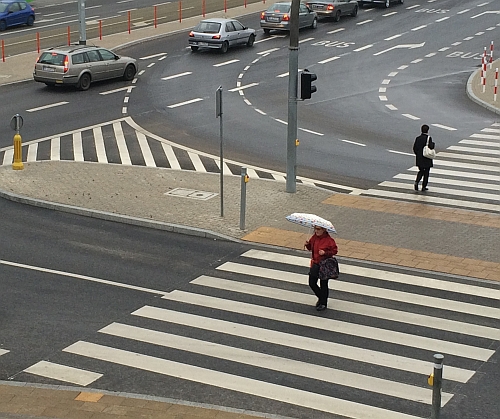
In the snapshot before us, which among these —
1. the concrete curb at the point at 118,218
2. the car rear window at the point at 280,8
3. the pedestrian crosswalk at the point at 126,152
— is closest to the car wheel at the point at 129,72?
the pedestrian crosswalk at the point at 126,152

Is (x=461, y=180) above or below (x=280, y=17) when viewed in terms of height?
above

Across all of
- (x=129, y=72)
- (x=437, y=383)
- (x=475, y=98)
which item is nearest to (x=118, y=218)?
(x=437, y=383)

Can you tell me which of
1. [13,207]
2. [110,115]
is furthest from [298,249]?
[110,115]

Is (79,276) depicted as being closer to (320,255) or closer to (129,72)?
(320,255)

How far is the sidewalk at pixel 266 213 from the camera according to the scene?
1830 centimetres

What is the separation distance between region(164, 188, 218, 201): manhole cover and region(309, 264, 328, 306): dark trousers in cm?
665

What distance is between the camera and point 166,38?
47.1m

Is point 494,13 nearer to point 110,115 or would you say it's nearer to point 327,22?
point 327,22

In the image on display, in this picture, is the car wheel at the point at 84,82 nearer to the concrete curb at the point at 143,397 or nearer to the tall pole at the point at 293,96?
the tall pole at the point at 293,96

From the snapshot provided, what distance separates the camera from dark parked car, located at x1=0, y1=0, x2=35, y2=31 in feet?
161

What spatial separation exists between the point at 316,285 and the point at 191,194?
7.12 meters

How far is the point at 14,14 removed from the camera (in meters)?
49.7

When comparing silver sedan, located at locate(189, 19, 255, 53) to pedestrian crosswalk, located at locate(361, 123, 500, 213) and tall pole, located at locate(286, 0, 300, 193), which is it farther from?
tall pole, located at locate(286, 0, 300, 193)

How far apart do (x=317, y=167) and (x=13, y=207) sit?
7.35m
